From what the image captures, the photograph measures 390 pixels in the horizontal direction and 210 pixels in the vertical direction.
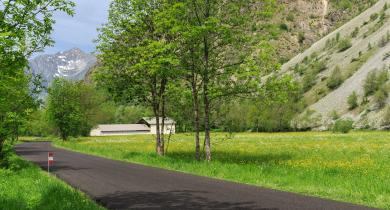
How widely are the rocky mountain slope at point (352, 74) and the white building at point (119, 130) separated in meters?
58.6

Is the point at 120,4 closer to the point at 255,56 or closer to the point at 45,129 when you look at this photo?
the point at 255,56

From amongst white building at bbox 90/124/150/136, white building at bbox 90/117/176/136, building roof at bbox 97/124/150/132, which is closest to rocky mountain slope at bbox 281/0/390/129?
white building at bbox 90/117/176/136

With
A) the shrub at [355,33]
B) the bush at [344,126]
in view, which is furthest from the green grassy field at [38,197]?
the shrub at [355,33]

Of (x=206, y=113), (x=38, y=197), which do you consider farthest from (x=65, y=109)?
(x=38, y=197)

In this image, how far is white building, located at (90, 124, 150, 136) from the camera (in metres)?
154

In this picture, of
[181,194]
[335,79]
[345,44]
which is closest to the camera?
[181,194]

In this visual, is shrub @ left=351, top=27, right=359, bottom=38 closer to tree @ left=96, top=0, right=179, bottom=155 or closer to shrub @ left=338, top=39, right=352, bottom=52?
shrub @ left=338, top=39, right=352, bottom=52

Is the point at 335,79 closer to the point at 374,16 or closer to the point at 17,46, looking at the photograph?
the point at 374,16

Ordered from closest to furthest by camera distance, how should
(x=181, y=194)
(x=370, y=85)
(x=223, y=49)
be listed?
(x=181, y=194) < (x=223, y=49) < (x=370, y=85)

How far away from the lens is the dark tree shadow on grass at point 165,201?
12464 mm

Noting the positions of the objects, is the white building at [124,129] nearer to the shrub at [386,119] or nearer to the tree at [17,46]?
the shrub at [386,119]

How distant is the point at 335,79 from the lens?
127188mm

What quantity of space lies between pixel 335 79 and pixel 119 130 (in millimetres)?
75981

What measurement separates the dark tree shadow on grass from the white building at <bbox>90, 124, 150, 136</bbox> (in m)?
141
